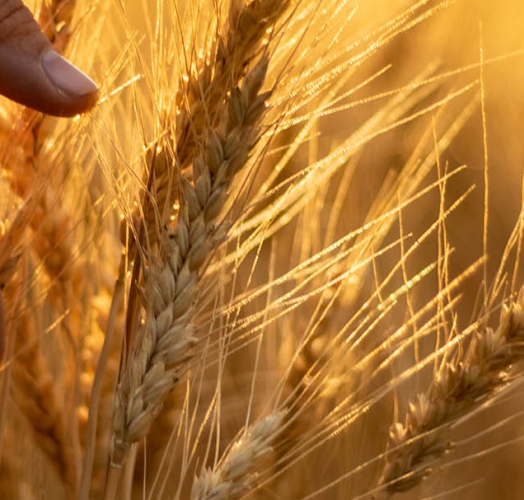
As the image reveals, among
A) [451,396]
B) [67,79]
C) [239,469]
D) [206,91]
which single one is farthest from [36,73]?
[451,396]

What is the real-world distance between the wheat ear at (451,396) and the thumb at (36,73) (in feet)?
1.44

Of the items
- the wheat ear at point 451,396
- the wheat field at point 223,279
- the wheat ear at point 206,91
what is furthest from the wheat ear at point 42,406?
the wheat ear at point 451,396

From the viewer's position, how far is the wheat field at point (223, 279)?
2.88 ft

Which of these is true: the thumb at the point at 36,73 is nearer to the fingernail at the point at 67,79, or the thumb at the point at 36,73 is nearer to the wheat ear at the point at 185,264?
the fingernail at the point at 67,79

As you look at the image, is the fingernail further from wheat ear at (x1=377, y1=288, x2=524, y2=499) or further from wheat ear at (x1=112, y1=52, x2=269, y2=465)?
wheat ear at (x1=377, y1=288, x2=524, y2=499)

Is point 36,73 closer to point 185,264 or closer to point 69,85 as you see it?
point 69,85

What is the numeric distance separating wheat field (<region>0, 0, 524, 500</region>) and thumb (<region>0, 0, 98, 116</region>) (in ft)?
0.31

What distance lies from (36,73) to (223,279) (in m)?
0.25

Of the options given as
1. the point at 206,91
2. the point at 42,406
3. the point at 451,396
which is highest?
the point at 206,91

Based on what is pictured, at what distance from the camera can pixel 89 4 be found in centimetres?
114

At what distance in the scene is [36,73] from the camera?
0.81 metres

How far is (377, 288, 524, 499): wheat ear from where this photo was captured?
3.27ft

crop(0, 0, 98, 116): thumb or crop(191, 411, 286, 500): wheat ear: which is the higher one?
crop(0, 0, 98, 116): thumb

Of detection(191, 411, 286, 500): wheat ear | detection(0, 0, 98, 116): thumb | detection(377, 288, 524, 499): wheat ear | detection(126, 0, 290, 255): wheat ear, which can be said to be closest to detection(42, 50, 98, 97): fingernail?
detection(0, 0, 98, 116): thumb
